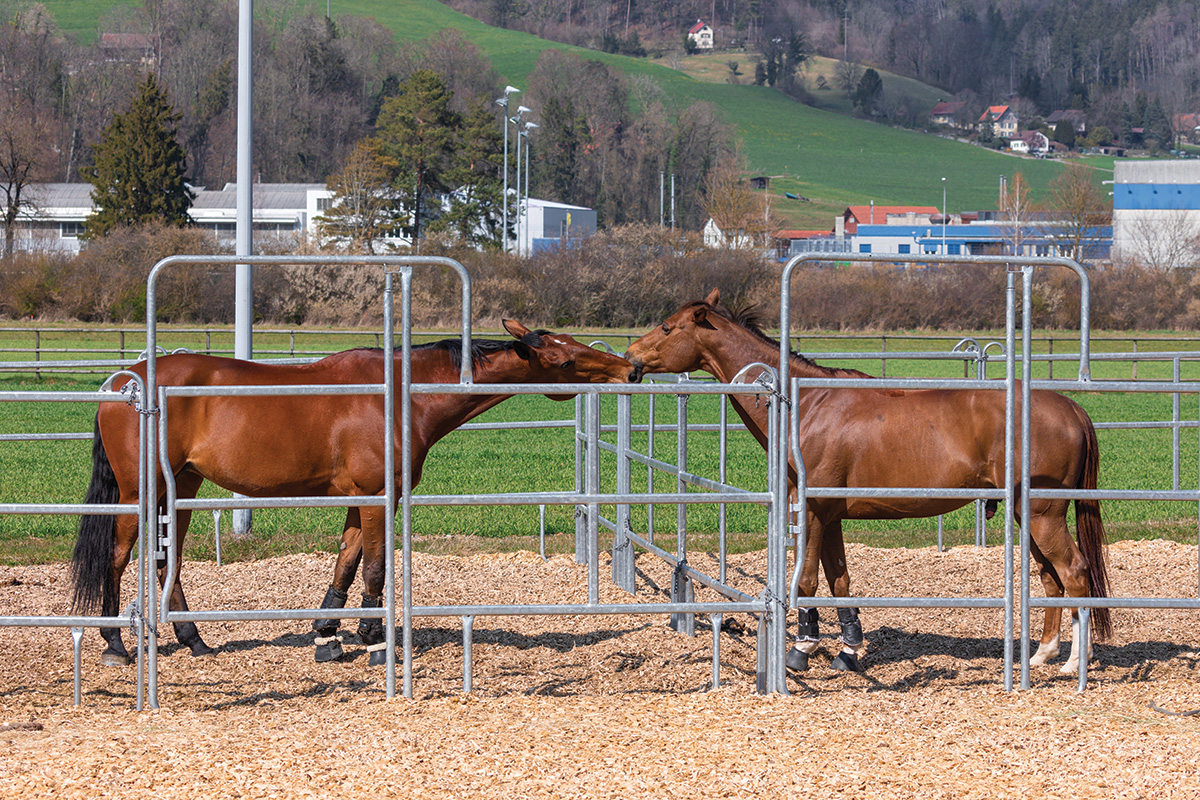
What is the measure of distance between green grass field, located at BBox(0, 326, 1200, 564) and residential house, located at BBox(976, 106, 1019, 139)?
162 metres

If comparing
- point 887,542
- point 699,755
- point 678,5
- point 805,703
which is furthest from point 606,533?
point 678,5

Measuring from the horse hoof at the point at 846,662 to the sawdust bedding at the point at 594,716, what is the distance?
0.24ft

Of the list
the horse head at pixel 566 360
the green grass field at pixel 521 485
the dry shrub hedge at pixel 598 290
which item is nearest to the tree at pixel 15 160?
the dry shrub hedge at pixel 598 290

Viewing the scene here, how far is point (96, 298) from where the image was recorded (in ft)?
123

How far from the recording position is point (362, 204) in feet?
179

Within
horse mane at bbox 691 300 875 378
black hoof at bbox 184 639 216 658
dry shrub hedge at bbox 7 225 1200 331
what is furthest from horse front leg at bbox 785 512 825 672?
dry shrub hedge at bbox 7 225 1200 331

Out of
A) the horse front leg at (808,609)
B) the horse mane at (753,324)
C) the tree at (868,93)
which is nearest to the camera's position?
the horse front leg at (808,609)

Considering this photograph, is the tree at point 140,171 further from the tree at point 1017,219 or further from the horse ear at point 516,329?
the horse ear at point 516,329

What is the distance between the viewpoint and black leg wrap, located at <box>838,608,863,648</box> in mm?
6496

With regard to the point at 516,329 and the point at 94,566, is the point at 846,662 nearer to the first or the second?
the point at 516,329

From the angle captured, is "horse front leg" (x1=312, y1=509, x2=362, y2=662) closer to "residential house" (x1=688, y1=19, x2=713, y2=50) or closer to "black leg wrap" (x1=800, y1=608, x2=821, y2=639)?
"black leg wrap" (x1=800, y1=608, x2=821, y2=639)

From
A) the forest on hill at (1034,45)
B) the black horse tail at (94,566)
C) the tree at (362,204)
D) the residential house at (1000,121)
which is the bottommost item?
the black horse tail at (94,566)

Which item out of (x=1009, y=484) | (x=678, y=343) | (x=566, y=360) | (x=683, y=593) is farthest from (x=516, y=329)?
(x=1009, y=484)

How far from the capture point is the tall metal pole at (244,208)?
10.0 meters
